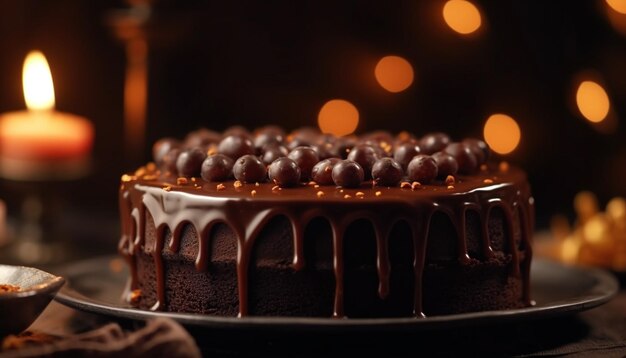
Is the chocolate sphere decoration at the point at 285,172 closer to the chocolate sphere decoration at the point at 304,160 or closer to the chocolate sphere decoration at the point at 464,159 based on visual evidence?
the chocolate sphere decoration at the point at 304,160

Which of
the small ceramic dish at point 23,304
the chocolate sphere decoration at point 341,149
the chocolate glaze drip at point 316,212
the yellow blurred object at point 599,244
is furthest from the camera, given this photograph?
the yellow blurred object at point 599,244

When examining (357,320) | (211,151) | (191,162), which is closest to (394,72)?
(211,151)

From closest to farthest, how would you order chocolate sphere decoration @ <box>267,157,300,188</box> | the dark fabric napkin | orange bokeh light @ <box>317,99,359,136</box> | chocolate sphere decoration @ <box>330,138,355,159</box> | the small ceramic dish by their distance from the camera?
1. the dark fabric napkin
2. the small ceramic dish
3. chocolate sphere decoration @ <box>267,157,300,188</box>
4. chocolate sphere decoration @ <box>330,138,355,159</box>
5. orange bokeh light @ <box>317,99,359,136</box>

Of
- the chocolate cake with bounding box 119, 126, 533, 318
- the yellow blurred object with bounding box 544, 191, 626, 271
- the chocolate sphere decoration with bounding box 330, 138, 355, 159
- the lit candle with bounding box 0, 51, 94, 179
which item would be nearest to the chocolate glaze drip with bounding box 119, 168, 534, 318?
the chocolate cake with bounding box 119, 126, 533, 318

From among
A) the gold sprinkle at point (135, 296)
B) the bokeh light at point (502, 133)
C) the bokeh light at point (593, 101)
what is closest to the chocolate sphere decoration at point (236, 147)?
the gold sprinkle at point (135, 296)

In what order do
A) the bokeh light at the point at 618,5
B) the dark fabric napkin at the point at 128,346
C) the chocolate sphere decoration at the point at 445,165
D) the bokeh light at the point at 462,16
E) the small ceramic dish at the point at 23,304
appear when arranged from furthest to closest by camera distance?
the bokeh light at the point at 462,16, the bokeh light at the point at 618,5, the chocolate sphere decoration at the point at 445,165, the small ceramic dish at the point at 23,304, the dark fabric napkin at the point at 128,346

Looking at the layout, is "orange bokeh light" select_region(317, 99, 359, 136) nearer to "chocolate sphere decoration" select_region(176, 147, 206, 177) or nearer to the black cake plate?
the black cake plate

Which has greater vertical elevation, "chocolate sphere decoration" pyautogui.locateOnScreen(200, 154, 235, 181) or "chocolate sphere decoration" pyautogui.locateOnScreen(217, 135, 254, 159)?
"chocolate sphere decoration" pyautogui.locateOnScreen(217, 135, 254, 159)

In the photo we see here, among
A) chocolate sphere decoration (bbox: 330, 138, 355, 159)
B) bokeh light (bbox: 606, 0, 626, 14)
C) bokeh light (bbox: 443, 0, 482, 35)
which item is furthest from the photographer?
bokeh light (bbox: 443, 0, 482, 35)
